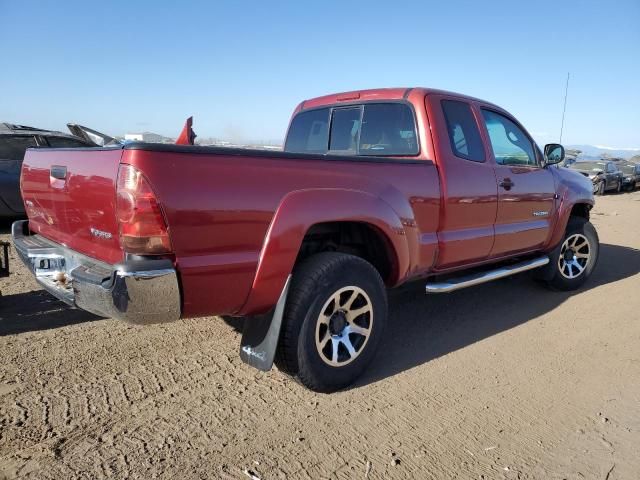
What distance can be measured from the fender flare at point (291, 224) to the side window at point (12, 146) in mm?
6533

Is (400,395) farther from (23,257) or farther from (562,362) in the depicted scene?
(23,257)

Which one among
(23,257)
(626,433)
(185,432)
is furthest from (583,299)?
(23,257)

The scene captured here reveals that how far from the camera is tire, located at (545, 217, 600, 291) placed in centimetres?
529

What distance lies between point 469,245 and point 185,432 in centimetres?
258

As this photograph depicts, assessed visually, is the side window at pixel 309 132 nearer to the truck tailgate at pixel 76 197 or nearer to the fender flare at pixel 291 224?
the fender flare at pixel 291 224

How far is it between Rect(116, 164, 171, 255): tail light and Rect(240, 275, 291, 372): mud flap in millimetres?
738

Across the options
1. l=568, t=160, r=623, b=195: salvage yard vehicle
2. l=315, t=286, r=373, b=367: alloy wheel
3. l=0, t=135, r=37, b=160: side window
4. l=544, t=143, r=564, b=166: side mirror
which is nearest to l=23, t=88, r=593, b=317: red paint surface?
l=315, t=286, r=373, b=367: alloy wheel

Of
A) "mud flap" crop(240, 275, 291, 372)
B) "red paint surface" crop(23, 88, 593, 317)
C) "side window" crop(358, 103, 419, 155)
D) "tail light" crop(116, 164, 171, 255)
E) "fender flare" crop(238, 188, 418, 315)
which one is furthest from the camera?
"side window" crop(358, 103, 419, 155)

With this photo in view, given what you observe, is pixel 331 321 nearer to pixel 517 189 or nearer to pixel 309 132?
pixel 309 132

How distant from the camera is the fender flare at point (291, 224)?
261 centimetres

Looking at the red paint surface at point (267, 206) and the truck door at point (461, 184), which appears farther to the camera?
the truck door at point (461, 184)

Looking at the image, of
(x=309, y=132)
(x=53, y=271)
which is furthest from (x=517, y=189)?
(x=53, y=271)

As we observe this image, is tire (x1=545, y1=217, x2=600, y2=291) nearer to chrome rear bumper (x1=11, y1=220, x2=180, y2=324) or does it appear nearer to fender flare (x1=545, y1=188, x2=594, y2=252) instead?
fender flare (x1=545, y1=188, x2=594, y2=252)

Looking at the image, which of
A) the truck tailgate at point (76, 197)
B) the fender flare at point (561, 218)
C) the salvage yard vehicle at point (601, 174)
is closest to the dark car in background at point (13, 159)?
the truck tailgate at point (76, 197)
